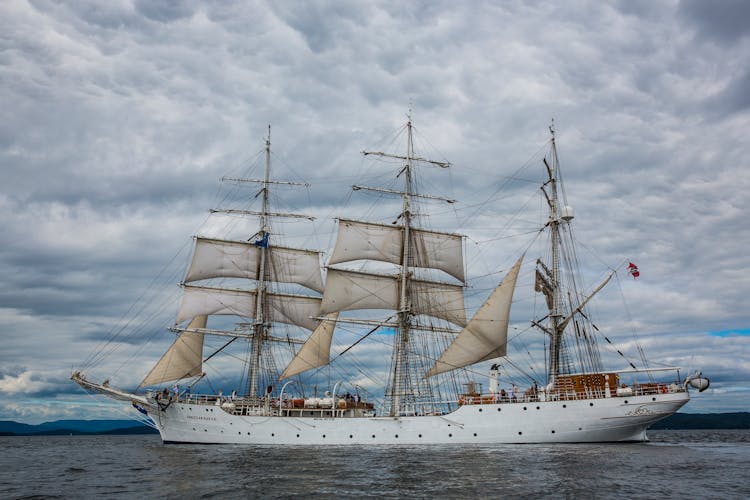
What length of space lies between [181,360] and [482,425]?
101 ft

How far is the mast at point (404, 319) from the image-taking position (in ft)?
180

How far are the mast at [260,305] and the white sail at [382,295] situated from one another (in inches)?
341

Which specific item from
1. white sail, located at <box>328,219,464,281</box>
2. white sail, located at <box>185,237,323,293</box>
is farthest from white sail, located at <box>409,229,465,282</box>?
white sail, located at <box>185,237,323,293</box>

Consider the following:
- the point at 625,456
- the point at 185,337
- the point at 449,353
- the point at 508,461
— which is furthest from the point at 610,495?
the point at 185,337

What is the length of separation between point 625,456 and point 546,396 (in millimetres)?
10364

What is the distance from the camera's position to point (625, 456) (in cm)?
3838

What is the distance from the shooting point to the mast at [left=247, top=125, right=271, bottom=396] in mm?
61531

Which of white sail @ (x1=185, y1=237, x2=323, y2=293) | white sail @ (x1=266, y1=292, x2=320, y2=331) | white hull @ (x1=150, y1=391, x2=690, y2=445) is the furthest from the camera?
white sail @ (x1=266, y1=292, x2=320, y2=331)

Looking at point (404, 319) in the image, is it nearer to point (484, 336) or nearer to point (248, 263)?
point (484, 336)

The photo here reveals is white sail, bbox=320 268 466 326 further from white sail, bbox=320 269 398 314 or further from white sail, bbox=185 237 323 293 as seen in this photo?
white sail, bbox=185 237 323 293

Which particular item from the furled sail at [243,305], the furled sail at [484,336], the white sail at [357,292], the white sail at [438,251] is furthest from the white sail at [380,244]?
the furled sail at [484,336]

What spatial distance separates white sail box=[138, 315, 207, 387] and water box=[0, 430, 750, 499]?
13216 millimetres

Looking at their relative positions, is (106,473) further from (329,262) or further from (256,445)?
(329,262)

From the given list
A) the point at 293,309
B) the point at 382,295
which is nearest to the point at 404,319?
the point at 382,295
